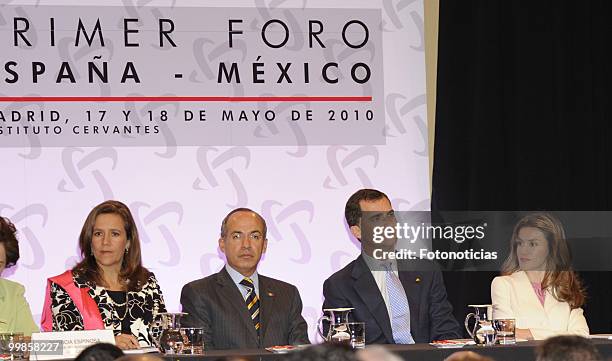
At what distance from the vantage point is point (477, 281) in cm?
651

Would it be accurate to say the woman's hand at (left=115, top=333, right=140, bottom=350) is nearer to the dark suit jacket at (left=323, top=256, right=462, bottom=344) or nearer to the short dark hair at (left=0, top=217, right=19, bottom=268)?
the short dark hair at (left=0, top=217, right=19, bottom=268)

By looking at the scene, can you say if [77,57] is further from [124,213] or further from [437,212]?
[437,212]

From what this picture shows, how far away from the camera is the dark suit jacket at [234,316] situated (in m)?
4.75

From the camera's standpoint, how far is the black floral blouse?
189 inches

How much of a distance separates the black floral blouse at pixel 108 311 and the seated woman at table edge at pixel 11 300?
18 centimetres

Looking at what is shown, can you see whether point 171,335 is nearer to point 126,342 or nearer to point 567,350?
point 126,342

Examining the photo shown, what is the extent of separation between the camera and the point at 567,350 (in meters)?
2.89

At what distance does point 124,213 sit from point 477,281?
2342 mm

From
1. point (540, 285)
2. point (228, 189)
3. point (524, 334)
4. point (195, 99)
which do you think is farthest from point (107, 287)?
point (540, 285)

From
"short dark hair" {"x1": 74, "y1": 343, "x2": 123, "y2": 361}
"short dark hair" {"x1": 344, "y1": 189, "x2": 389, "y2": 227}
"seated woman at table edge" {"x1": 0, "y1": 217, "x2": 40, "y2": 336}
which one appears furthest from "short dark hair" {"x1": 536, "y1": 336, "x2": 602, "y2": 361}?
"seated woman at table edge" {"x1": 0, "y1": 217, "x2": 40, "y2": 336}

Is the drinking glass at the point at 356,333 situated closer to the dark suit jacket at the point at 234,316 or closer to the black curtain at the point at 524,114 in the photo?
the dark suit jacket at the point at 234,316

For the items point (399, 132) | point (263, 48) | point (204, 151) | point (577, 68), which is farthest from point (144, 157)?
point (577, 68)

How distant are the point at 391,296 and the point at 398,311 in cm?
7

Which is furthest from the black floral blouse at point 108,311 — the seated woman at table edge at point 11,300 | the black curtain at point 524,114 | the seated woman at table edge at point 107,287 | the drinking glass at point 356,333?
the black curtain at point 524,114
